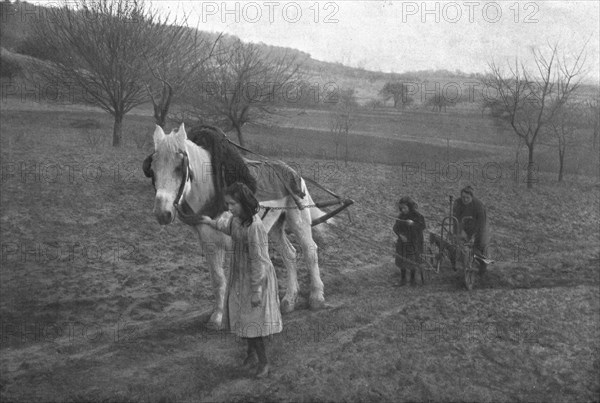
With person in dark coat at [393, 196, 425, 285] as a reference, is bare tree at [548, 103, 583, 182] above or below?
above

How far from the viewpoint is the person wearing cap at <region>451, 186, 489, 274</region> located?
868cm

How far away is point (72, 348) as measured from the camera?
5984 millimetres

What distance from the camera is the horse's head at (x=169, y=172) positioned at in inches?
204

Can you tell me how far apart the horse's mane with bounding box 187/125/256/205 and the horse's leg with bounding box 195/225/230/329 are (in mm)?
449

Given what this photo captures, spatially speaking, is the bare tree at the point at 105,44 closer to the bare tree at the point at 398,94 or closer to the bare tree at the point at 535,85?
the bare tree at the point at 535,85

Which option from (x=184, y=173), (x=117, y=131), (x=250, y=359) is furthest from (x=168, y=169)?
(x=117, y=131)

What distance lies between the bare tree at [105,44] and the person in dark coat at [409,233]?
966 centimetres

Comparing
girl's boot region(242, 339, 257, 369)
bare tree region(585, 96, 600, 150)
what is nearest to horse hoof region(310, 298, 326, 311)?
girl's boot region(242, 339, 257, 369)

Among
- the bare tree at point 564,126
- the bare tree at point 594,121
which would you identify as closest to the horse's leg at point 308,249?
the bare tree at point 564,126

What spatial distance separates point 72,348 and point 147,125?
18.0 metres

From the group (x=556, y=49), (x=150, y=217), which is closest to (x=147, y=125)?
(x=150, y=217)

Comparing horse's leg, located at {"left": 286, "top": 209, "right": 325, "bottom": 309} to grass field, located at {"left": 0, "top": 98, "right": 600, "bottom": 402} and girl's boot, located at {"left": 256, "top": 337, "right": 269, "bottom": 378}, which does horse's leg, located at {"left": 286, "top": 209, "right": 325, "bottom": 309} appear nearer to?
grass field, located at {"left": 0, "top": 98, "right": 600, "bottom": 402}

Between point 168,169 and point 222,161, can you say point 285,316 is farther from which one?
point 168,169

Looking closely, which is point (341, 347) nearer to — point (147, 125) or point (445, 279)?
point (445, 279)
